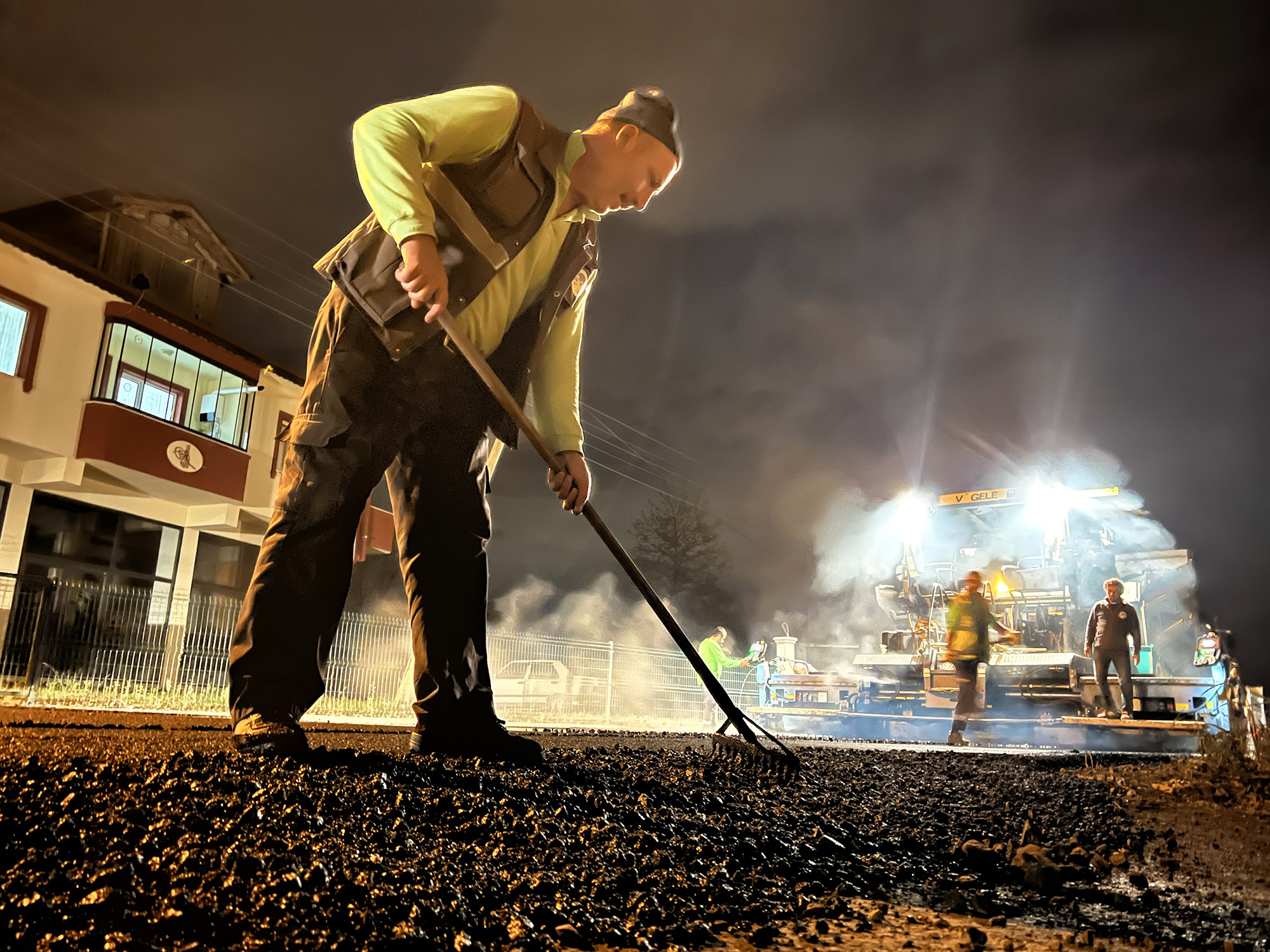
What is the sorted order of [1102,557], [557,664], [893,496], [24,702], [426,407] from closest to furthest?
1. [426,407]
2. [24,702]
3. [1102,557]
4. [893,496]
5. [557,664]

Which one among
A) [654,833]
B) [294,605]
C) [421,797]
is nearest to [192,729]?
[294,605]

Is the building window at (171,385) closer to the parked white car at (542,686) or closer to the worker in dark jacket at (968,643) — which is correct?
the parked white car at (542,686)

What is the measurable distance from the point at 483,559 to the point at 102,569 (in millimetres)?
16797

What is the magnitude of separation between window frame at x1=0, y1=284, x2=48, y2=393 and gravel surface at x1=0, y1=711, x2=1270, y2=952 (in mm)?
14476

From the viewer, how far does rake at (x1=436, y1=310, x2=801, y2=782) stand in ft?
10.3

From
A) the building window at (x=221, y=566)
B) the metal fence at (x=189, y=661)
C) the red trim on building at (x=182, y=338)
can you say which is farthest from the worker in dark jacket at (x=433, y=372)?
the building window at (x=221, y=566)

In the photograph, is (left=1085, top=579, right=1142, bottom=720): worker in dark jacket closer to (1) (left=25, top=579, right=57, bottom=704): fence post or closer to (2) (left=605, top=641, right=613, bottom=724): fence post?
(2) (left=605, top=641, right=613, bottom=724): fence post

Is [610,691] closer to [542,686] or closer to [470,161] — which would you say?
[542,686]

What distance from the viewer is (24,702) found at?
10.3 m

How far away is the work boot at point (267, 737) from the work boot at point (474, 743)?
613 mm

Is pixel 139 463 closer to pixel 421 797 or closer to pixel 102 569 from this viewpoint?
pixel 102 569

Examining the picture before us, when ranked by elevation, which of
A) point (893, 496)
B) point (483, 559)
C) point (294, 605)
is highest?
point (893, 496)

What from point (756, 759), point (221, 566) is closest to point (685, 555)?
point (221, 566)

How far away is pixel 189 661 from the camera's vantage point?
1285 centimetres
